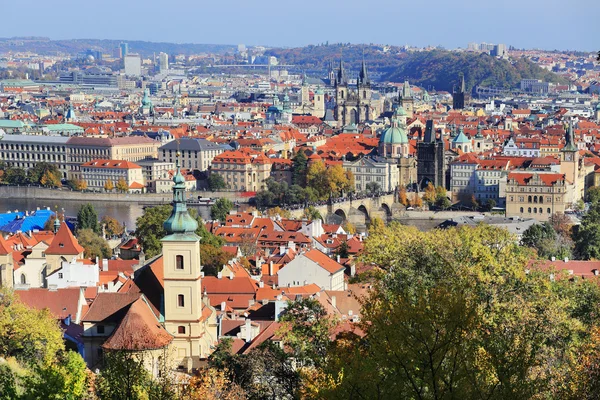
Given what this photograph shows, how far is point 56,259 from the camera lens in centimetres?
2914

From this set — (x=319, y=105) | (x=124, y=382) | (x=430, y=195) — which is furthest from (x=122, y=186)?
(x=319, y=105)

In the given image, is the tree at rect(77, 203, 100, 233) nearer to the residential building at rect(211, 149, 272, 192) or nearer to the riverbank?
the riverbank

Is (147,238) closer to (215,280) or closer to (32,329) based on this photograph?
(215,280)

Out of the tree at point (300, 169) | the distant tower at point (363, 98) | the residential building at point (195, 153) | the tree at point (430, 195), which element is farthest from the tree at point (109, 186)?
the distant tower at point (363, 98)

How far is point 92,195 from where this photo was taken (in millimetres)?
66625

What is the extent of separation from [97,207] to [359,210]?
1364 centimetres

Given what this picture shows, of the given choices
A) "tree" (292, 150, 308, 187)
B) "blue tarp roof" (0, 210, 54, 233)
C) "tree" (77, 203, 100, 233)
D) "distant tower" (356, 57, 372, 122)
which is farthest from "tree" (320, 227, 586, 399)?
"distant tower" (356, 57, 372, 122)

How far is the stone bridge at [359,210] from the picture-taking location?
55.8 m

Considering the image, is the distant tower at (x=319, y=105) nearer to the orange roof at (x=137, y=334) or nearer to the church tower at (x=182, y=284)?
the church tower at (x=182, y=284)

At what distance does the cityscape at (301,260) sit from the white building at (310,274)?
5 centimetres

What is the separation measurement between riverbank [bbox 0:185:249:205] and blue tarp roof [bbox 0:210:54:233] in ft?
58.0

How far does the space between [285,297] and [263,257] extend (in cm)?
930

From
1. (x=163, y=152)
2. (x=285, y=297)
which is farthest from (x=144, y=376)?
(x=163, y=152)

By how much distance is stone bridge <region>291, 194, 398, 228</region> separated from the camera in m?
55.8
